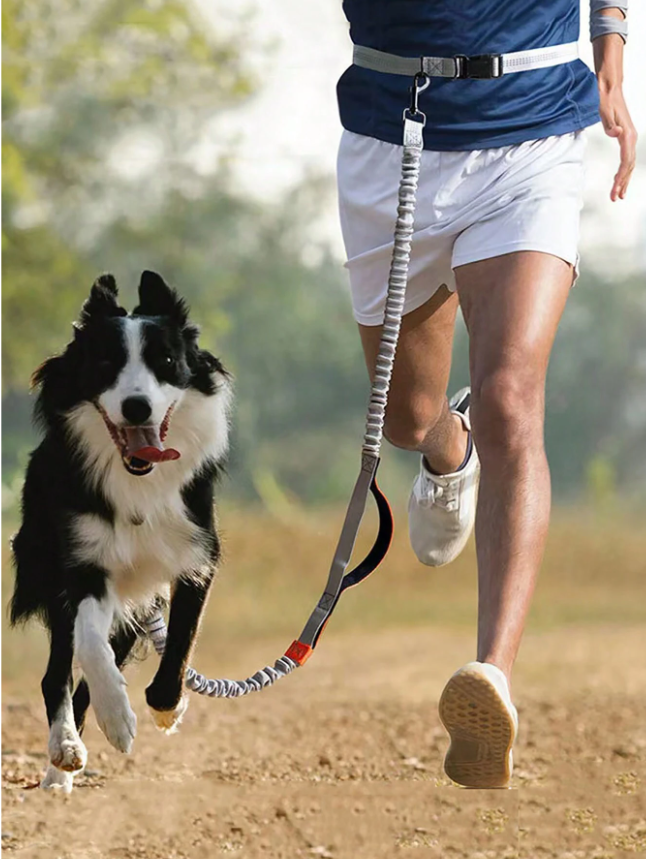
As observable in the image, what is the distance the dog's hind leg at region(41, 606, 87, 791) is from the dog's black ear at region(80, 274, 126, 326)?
57 cm

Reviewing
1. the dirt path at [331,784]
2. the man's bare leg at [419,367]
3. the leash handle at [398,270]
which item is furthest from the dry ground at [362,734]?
the leash handle at [398,270]

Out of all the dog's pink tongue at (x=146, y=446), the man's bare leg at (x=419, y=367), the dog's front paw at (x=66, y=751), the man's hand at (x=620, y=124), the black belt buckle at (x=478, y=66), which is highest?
the black belt buckle at (x=478, y=66)

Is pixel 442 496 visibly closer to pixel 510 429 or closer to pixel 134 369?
pixel 510 429

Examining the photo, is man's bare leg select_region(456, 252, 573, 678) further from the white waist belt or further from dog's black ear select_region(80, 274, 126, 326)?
dog's black ear select_region(80, 274, 126, 326)

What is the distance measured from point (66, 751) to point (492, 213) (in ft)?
4.48

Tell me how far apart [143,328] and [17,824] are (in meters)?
1.50

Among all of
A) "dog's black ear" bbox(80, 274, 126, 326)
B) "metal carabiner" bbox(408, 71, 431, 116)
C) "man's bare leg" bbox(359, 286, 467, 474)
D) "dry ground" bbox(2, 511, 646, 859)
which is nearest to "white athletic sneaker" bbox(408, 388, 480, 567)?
"man's bare leg" bbox(359, 286, 467, 474)

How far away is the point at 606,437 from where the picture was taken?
27.7 ft

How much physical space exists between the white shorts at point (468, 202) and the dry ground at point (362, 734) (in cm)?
101

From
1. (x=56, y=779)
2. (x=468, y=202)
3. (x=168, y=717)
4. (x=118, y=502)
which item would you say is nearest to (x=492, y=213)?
(x=468, y=202)

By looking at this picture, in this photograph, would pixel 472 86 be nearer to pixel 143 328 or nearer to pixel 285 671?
pixel 143 328

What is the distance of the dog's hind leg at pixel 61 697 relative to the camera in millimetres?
2547

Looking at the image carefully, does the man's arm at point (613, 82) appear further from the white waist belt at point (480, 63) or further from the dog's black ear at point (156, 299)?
the dog's black ear at point (156, 299)

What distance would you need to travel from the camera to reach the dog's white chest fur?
2.58 m
